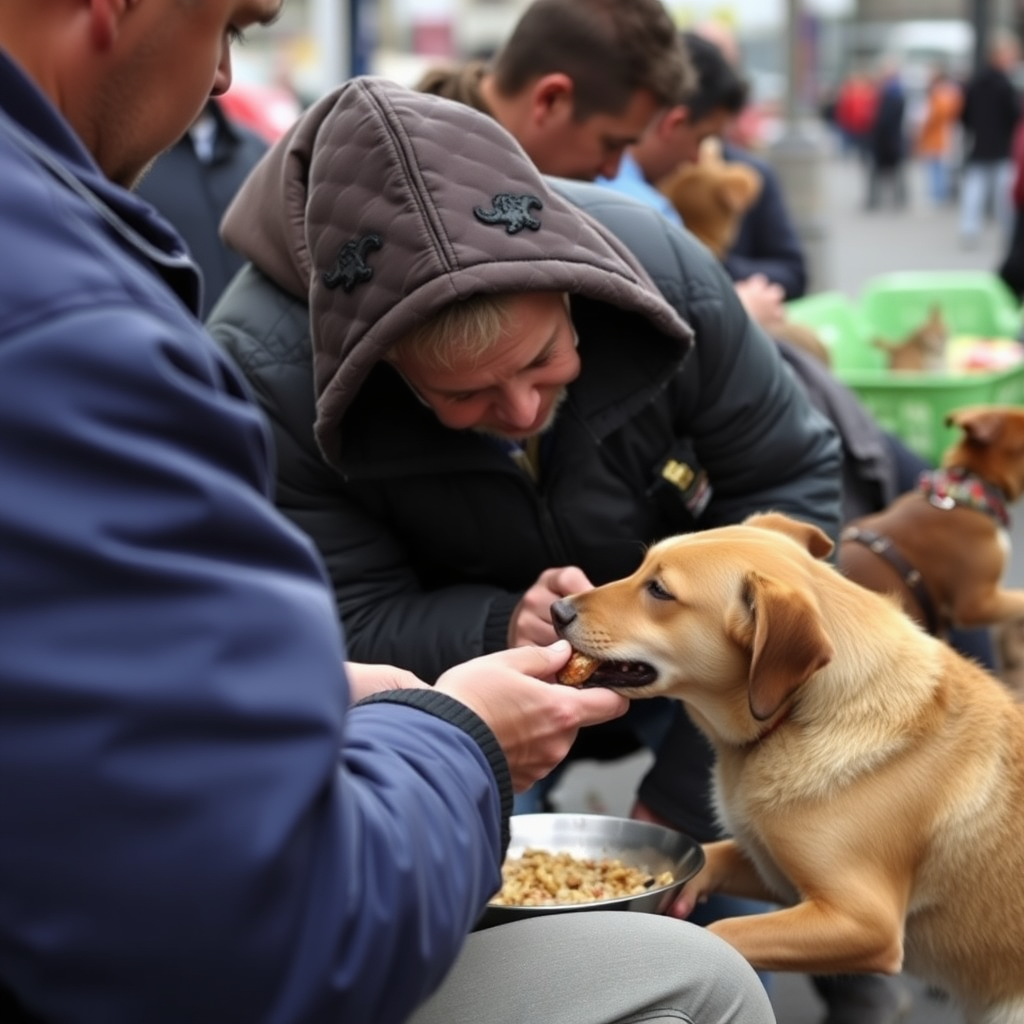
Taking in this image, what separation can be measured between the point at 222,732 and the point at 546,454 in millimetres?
1993

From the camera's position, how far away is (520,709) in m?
1.89

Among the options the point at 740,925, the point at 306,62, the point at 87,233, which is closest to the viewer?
the point at 87,233

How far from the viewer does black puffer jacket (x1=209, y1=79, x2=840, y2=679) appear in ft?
8.61

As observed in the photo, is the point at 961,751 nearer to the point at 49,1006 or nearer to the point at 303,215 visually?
the point at 303,215

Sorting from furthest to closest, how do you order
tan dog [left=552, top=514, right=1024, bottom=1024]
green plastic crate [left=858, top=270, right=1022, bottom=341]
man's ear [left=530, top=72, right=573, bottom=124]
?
green plastic crate [left=858, top=270, right=1022, bottom=341] < man's ear [left=530, top=72, right=573, bottom=124] < tan dog [left=552, top=514, right=1024, bottom=1024]

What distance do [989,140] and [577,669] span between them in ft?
63.9

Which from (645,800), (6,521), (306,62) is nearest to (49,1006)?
(6,521)

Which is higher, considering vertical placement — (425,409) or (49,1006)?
(49,1006)

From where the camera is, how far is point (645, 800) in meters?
3.32

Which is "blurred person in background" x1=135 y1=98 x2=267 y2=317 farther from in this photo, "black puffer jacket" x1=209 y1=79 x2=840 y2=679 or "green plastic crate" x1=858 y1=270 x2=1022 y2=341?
"green plastic crate" x1=858 y1=270 x2=1022 y2=341

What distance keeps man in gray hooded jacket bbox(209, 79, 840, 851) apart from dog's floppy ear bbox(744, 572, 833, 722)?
462mm

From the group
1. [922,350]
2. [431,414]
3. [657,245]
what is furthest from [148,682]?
[922,350]

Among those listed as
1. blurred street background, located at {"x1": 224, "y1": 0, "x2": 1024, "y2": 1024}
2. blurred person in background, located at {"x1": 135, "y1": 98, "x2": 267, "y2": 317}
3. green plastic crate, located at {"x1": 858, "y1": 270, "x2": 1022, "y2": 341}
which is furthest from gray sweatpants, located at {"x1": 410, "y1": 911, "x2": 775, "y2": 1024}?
green plastic crate, located at {"x1": 858, "y1": 270, "x2": 1022, "y2": 341}

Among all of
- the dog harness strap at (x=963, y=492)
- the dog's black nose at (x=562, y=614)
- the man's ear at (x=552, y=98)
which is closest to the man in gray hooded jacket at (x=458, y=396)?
the dog's black nose at (x=562, y=614)
